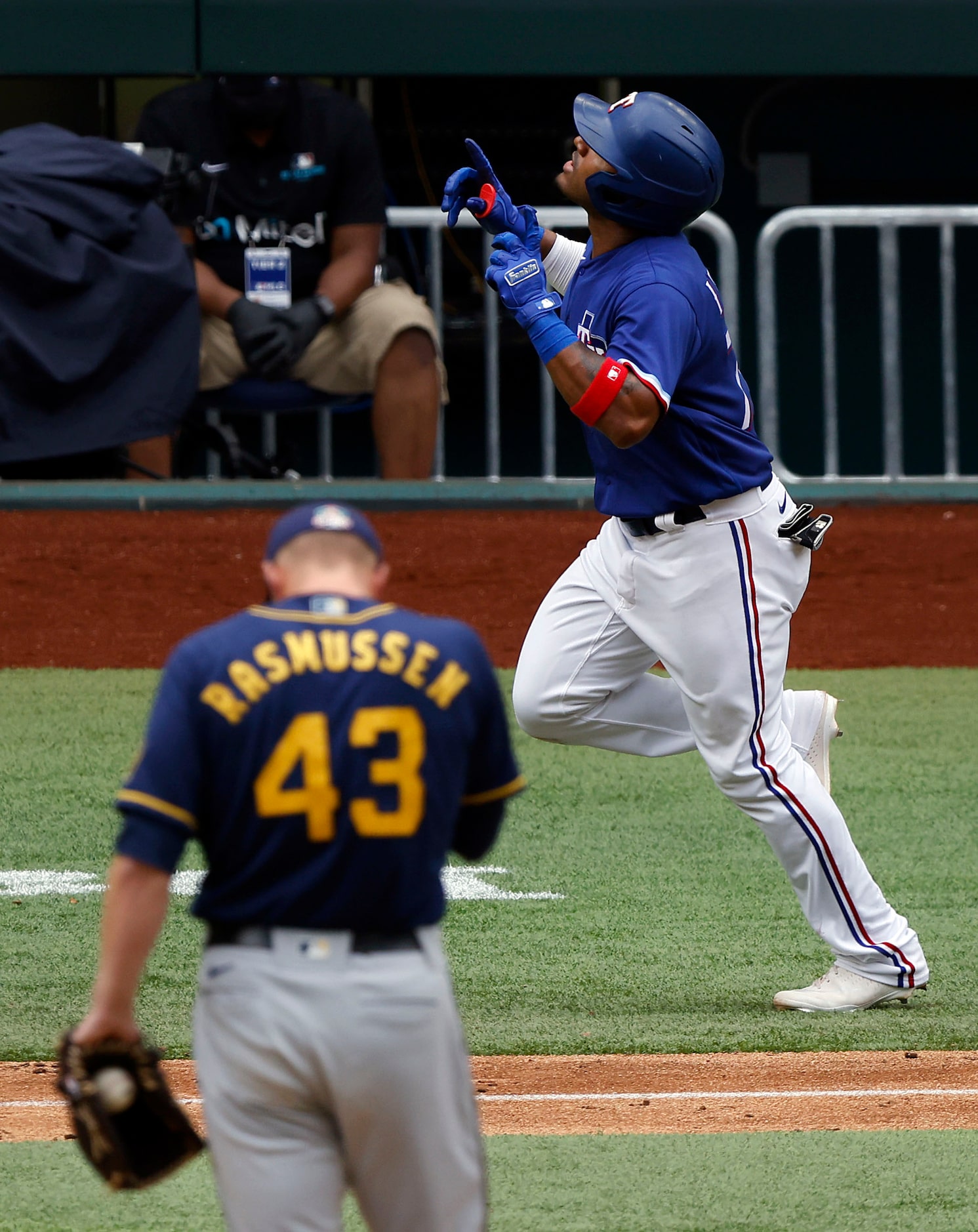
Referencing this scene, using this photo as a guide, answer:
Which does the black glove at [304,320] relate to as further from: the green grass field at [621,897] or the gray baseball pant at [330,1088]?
the gray baseball pant at [330,1088]

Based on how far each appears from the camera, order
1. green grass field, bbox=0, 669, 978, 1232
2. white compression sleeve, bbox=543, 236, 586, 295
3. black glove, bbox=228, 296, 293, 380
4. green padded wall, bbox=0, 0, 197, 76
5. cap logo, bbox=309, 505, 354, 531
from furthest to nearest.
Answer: green padded wall, bbox=0, 0, 197, 76 < black glove, bbox=228, 296, 293, 380 < white compression sleeve, bbox=543, 236, 586, 295 < green grass field, bbox=0, 669, 978, 1232 < cap logo, bbox=309, 505, 354, 531

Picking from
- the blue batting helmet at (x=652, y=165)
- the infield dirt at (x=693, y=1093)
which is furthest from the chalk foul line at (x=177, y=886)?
the blue batting helmet at (x=652, y=165)

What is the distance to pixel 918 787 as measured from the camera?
7344mm

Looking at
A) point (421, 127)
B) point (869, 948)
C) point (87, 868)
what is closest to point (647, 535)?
point (869, 948)

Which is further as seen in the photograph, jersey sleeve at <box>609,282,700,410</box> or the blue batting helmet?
the blue batting helmet

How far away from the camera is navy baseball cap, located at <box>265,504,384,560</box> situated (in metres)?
2.75

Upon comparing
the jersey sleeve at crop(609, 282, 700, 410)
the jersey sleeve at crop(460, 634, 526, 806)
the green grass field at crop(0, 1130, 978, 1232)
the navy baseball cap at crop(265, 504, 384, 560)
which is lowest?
the green grass field at crop(0, 1130, 978, 1232)

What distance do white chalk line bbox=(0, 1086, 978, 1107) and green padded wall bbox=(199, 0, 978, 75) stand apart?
6660mm

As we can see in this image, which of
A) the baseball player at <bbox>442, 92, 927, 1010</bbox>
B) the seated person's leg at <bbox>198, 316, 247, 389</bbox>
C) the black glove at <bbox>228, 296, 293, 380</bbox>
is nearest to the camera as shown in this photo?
the baseball player at <bbox>442, 92, 927, 1010</bbox>

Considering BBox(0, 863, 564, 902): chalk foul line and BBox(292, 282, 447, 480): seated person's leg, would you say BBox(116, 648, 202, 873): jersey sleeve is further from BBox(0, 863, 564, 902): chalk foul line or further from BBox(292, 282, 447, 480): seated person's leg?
BBox(292, 282, 447, 480): seated person's leg

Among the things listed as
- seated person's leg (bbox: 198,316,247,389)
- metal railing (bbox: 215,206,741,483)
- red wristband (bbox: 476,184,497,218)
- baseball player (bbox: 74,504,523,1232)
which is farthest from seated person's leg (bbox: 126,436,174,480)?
baseball player (bbox: 74,504,523,1232)

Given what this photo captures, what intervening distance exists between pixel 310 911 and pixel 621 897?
11.7ft

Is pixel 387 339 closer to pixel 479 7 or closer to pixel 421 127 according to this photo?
pixel 479 7

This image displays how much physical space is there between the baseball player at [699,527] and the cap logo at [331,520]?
188 cm
